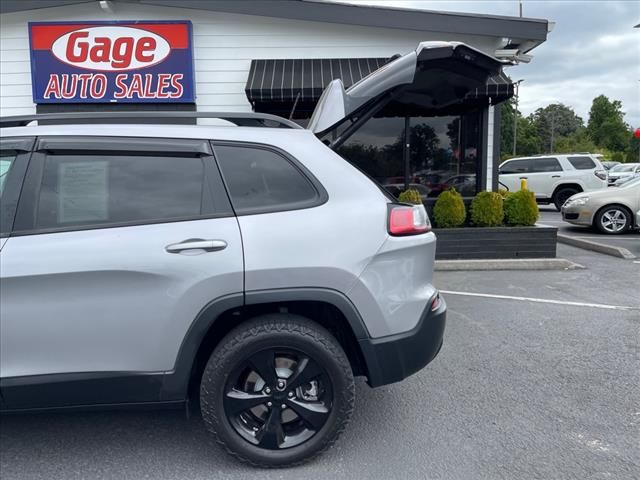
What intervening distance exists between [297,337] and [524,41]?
26.2 feet

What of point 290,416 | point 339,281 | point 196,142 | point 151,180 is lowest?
point 290,416

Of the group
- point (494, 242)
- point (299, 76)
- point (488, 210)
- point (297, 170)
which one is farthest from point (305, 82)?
point (297, 170)

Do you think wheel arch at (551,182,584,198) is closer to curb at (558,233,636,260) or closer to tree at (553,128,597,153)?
curb at (558,233,636,260)

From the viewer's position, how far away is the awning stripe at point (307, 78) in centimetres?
759

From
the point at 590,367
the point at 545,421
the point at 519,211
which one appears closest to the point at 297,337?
Result: the point at 545,421

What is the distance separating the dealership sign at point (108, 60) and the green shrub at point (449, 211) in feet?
15.6

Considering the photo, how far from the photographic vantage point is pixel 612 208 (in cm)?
1038

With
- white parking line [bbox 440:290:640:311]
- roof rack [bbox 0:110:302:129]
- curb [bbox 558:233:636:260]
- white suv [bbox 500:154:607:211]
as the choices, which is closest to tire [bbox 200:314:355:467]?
roof rack [bbox 0:110:302:129]

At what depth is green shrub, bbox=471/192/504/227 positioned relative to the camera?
745 cm

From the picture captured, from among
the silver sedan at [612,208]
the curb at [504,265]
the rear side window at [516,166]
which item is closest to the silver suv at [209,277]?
the curb at [504,265]

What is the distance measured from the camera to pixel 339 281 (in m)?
2.43

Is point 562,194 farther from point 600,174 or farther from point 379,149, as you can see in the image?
point 379,149

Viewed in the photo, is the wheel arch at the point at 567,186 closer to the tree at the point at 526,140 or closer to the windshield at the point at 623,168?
the windshield at the point at 623,168

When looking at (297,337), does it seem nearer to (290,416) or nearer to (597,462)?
(290,416)
